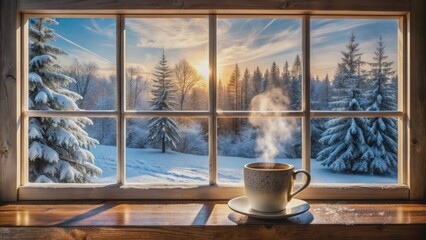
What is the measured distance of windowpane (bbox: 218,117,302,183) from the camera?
1280 mm

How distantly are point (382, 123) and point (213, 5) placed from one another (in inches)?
31.5

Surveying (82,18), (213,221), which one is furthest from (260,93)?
(82,18)

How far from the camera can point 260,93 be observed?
50.8 inches

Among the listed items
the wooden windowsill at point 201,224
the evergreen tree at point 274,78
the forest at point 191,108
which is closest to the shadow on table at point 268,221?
the wooden windowsill at point 201,224

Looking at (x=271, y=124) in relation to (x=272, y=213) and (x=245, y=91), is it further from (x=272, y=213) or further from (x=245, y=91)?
(x=272, y=213)

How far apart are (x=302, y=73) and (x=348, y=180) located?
455 millimetres

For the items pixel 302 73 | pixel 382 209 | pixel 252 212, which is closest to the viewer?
pixel 252 212

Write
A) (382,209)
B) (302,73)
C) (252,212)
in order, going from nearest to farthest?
(252,212) < (382,209) < (302,73)

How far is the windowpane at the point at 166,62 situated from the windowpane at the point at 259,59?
3.5 inches

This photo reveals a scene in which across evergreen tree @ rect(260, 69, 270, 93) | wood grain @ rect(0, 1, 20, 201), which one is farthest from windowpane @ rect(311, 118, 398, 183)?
wood grain @ rect(0, 1, 20, 201)

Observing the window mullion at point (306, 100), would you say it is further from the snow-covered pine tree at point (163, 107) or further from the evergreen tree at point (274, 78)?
the snow-covered pine tree at point (163, 107)

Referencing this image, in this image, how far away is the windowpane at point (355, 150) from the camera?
129 centimetres

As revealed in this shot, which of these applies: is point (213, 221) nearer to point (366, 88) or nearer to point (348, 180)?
point (348, 180)

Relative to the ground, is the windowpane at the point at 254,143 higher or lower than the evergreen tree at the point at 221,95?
lower
